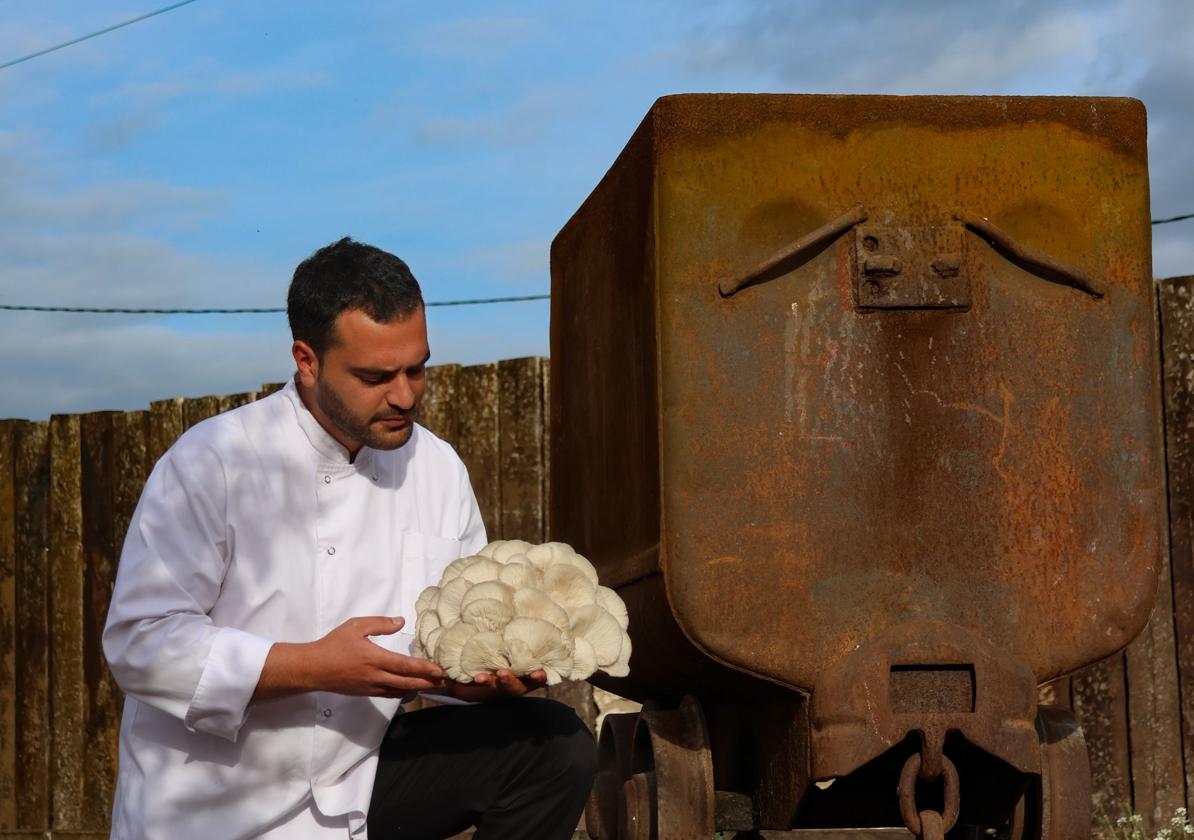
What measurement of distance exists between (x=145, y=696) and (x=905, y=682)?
1476 millimetres

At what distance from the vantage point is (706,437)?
10.6 feet

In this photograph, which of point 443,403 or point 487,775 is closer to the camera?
point 487,775

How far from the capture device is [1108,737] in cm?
516

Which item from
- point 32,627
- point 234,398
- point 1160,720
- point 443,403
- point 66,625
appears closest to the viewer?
point 1160,720

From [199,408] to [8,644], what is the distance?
1.55 metres

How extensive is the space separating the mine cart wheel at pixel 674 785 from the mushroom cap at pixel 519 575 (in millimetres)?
620

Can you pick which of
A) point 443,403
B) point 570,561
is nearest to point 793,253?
point 570,561

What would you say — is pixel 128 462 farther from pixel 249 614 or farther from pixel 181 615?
pixel 181 615

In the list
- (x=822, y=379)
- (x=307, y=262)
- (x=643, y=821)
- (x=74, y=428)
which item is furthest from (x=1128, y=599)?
(x=74, y=428)

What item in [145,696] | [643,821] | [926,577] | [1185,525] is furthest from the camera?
[1185,525]

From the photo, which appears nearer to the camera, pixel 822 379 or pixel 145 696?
pixel 145 696

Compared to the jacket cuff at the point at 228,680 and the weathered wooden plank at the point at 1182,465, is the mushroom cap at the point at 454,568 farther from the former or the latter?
the weathered wooden plank at the point at 1182,465

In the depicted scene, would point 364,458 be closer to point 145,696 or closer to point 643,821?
point 145,696

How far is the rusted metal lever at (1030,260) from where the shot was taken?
333cm
